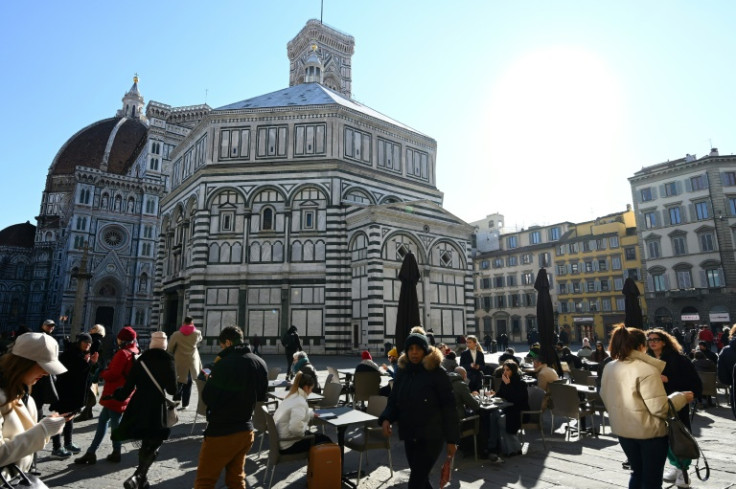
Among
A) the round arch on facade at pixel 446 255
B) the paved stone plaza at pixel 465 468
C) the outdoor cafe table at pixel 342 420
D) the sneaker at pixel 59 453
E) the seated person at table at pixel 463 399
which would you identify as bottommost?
the paved stone plaza at pixel 465 468

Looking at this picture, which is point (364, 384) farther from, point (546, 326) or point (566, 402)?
point (546, 326)

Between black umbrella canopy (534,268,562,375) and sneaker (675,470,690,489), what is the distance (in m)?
6.45

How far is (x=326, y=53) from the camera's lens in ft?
178

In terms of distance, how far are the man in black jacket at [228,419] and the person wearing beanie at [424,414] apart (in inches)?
58.5

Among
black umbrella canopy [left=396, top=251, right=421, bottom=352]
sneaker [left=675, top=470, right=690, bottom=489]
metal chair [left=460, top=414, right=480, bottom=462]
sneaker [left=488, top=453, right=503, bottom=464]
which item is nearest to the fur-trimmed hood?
metal chair [left=460, top=414, right=480, bottom=462]

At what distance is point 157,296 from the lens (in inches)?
1329

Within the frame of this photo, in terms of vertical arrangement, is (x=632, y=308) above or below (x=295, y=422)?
above

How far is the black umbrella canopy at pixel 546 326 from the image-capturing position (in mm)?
11402

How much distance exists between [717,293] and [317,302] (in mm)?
30917

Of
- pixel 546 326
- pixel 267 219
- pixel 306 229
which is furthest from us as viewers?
pixel 267 219

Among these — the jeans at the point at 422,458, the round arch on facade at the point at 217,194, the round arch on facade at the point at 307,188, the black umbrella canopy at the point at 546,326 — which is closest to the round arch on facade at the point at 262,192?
the round arch on facade at the point at 307,188

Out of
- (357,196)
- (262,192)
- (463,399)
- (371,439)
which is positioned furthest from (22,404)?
(357,196)

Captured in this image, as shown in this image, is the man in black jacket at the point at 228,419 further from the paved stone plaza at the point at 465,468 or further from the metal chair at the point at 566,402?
the metal chair at the point at 566,402

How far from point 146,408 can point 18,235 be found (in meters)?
83.4
